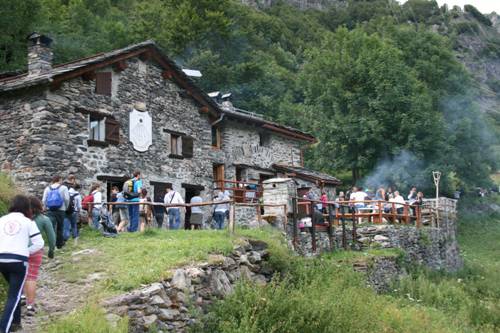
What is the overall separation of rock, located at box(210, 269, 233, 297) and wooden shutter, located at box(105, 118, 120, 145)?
893 centimetres

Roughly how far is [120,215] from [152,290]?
20.9 feet

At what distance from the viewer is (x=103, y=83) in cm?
1914

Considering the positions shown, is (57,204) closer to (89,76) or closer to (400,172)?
(89,76)

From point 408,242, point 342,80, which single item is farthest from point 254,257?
point 342,80

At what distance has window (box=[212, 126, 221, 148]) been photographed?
24.9m

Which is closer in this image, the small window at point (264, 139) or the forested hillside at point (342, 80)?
the small window at point (264, 139)

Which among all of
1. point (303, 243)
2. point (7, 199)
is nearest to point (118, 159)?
point (7, 199)

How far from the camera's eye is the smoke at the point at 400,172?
1261 inches

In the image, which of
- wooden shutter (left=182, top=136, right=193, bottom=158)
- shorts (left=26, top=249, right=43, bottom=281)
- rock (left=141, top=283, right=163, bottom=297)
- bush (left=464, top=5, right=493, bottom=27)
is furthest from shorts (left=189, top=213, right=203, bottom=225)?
bush (left=464, top=5, right=493, bottom=27)

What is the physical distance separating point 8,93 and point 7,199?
5016 millimetres

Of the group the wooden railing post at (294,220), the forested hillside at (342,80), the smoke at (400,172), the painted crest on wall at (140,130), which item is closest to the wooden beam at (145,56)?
the painted crest on wall at (140,130)

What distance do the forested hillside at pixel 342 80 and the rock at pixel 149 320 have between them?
23207 mm

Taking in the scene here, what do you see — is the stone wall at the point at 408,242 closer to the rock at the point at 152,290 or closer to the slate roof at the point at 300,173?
the slate roof at the point at 300,173

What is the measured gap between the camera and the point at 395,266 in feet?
64.7
